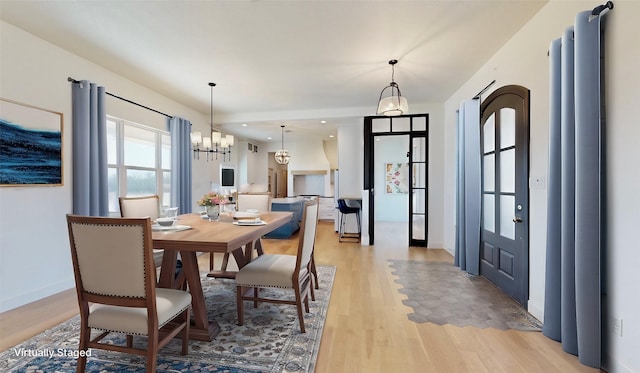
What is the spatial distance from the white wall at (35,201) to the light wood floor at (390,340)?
0.23 meters

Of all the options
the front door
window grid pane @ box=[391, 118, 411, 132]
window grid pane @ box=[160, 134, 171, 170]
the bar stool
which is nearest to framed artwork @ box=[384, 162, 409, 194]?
the bar stool

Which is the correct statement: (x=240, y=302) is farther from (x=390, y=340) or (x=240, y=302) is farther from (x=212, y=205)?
(x=390, y=340)

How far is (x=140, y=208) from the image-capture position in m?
2.73

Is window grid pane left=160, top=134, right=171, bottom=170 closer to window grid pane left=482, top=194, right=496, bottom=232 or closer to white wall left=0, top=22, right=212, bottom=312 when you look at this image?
white wall left=0, top=22, right=212, bottom=312

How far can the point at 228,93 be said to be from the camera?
4.24 metres

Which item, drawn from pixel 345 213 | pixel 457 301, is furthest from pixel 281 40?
pixel 345 213

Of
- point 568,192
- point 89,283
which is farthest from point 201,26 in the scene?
point 568,192

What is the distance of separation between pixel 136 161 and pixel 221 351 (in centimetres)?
342

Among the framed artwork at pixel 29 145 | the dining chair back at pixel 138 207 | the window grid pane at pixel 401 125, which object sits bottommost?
the dining chair back at pixel 138 207

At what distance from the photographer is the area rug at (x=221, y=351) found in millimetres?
1641

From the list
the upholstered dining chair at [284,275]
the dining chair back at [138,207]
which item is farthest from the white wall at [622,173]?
the dining chair back at [138,207]

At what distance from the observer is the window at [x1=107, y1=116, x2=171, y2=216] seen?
365 centimetres

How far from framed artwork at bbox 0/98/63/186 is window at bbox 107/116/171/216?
791mm

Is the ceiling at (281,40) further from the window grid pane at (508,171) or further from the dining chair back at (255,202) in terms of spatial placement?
the dining chair back at (255,202)
